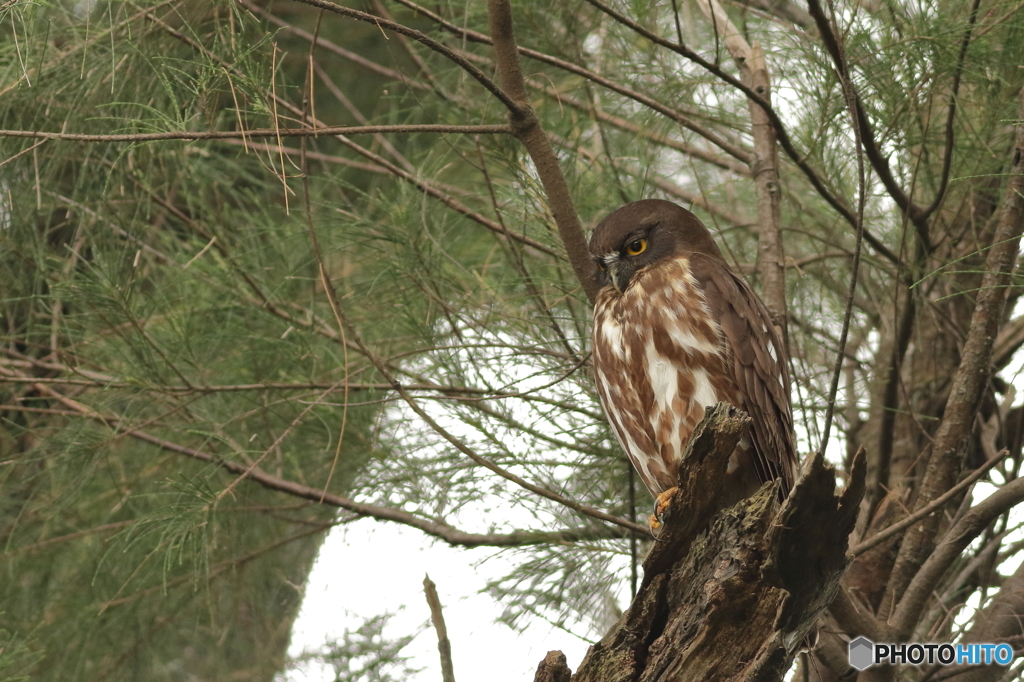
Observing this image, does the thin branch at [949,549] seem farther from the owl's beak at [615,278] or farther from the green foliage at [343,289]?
the owl's beak at [615,278]

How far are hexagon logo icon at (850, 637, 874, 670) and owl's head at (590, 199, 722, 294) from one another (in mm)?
1152

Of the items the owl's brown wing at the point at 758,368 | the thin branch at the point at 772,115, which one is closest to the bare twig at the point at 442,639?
the owl's brown wing at the point at 758,368

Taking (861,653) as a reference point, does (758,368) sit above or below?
above

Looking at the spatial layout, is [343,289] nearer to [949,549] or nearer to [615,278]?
[615,278]

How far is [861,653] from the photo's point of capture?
9.00ft

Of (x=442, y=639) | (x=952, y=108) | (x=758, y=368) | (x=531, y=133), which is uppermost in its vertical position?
(x=531, y=133)

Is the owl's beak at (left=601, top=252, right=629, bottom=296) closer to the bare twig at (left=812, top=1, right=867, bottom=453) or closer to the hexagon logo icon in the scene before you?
the bare twig at (left=812, top=1, right=867, bottom=453)

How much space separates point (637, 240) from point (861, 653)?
4.25 ft

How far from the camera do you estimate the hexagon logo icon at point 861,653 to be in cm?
273

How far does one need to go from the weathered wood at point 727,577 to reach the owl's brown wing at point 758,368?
0.56 m

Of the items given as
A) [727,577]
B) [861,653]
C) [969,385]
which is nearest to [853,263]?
[969,385]

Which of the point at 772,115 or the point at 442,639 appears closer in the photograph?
the point at 442,639

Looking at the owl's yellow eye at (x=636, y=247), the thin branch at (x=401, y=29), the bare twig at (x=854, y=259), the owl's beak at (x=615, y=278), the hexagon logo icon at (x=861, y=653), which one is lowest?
the hexagon logo icon at (x=861, y=653)

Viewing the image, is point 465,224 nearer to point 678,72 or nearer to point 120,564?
point 678,72
